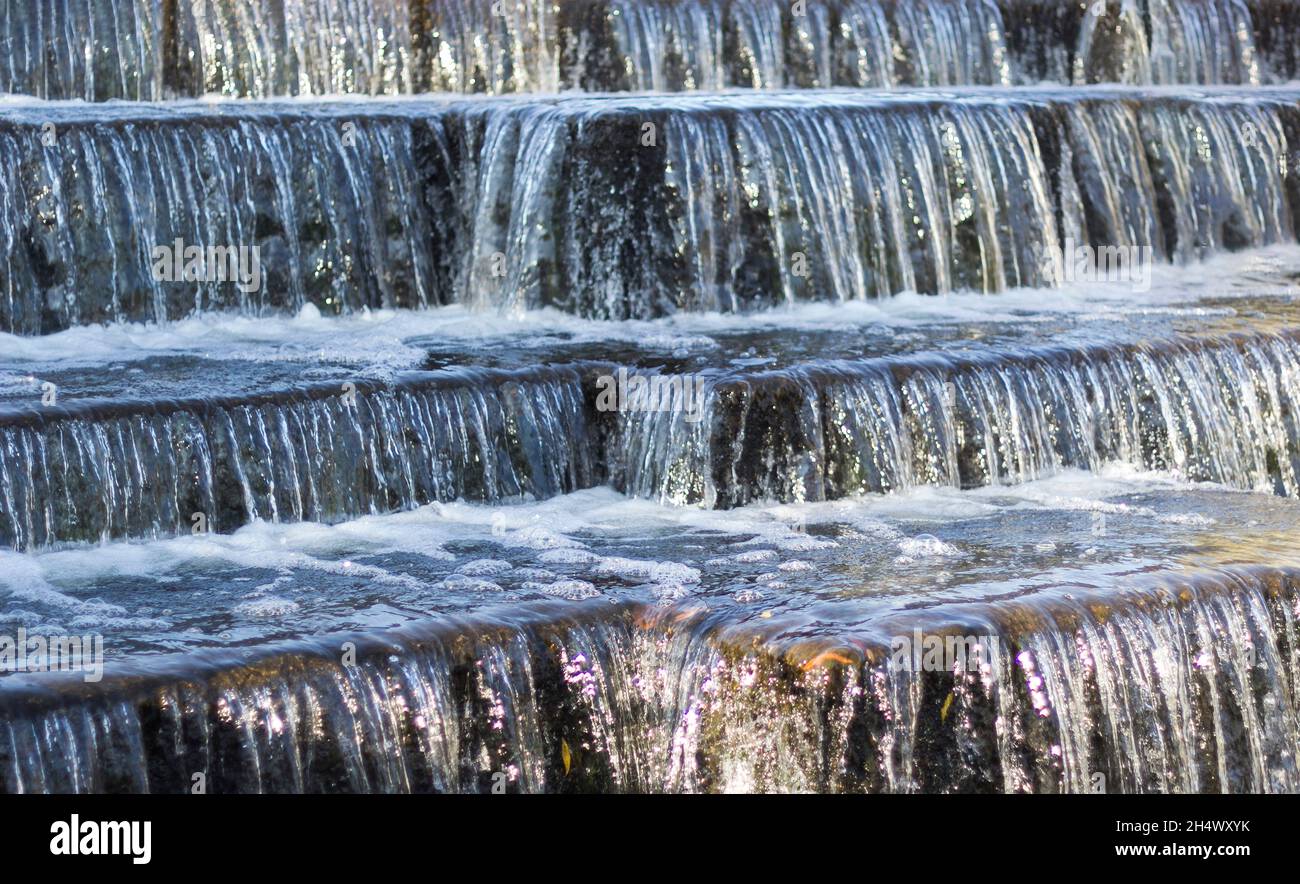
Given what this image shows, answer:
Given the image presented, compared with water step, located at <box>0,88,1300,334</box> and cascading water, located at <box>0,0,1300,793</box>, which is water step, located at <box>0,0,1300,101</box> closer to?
cascading water, located at <box>0,0,1300,793</box>

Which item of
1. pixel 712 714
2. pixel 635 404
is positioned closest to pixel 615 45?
pixel 635 404

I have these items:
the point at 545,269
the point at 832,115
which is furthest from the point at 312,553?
the point at 832,115

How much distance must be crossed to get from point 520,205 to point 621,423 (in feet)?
9.60

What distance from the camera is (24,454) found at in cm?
791

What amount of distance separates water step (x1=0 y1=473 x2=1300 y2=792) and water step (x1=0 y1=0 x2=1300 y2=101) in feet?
20.4

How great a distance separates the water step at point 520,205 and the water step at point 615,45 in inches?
34.5

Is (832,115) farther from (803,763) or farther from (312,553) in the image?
(803,763)

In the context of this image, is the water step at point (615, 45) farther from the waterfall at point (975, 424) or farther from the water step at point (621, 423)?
the waterfall at point (975, 424)

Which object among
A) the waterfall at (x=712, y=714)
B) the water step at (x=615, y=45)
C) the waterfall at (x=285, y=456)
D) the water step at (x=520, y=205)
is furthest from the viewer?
the water step at (x=615, y=45)

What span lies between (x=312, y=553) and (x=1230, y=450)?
4493 mm

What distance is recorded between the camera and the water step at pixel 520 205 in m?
10.9

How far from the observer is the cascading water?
630 centimetres

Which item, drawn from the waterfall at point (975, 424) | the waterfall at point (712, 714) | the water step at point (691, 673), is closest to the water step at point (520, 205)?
the waterfall at point (975, 424)

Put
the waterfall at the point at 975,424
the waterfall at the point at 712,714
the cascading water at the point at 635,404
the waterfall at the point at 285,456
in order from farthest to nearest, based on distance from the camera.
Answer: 1. the waterfall at the point at 975,424
2. the waterfall at the point at 285,456
3. the cascading water at the point at 635,404
4. the waterfall at the point at 712,714
